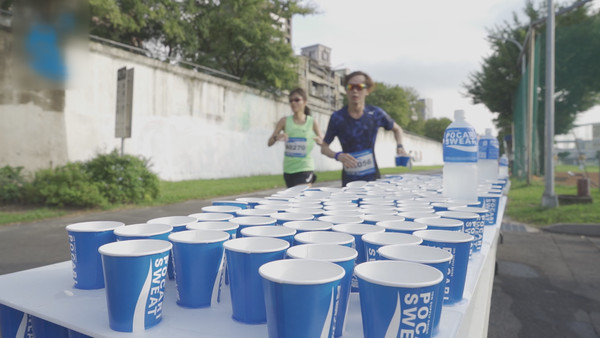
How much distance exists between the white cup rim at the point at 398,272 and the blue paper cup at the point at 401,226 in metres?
0.36

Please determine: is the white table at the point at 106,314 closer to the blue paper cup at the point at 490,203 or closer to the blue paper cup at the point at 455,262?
the blue paper cup at the point at 455,262

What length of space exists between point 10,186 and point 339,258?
843 centimetres

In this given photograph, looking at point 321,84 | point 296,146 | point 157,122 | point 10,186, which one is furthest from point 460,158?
point 321,84

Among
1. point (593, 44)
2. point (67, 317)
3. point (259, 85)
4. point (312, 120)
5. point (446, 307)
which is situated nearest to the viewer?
point (67, 317)

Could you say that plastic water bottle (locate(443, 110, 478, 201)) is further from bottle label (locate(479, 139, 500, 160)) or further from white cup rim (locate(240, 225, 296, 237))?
bottle label (locate(479, 139, 500, 160))

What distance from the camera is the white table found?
0.88m

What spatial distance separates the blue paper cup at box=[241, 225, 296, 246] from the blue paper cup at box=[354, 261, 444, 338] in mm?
377

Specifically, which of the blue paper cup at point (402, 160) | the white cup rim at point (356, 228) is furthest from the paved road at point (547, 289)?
the white cup rim at point (356, 228)

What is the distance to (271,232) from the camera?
1.18 metres

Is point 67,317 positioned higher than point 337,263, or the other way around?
point 337,263

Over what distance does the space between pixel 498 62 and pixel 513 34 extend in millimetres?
1564

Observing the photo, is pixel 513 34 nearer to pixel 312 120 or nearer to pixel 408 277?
pixel 312 120

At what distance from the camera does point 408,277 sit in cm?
84

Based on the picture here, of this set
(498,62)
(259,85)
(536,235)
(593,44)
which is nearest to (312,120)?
(536,235)
